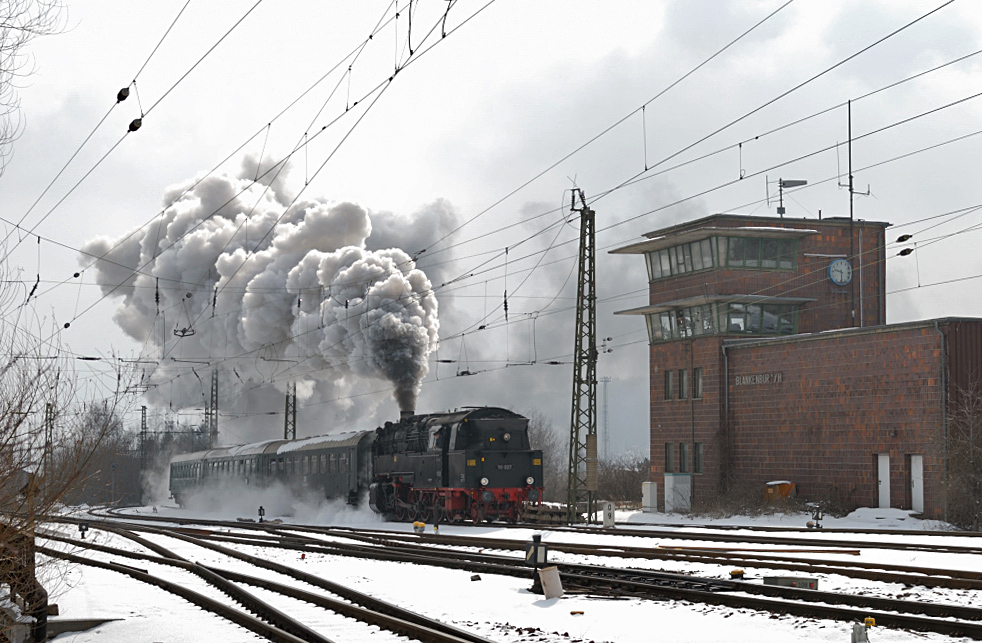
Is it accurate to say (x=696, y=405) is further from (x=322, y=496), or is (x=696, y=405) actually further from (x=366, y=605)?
(x=366, y=605)

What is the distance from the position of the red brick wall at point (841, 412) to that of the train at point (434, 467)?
31.0 ft

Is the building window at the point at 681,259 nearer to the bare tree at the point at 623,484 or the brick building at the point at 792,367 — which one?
the brick building at the point at 792,367

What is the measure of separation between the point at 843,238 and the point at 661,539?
23.5 metres

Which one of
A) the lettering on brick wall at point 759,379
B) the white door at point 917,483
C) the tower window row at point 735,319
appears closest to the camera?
the white door at point 917,483

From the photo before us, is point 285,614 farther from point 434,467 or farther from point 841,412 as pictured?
point 841,412

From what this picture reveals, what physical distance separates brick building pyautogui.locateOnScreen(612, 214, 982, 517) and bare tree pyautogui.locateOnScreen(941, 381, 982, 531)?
1.58ft

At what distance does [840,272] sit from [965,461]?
50.2 feet

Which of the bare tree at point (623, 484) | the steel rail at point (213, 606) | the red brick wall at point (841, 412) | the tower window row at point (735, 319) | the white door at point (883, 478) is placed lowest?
the bare tree at point (623, 484)

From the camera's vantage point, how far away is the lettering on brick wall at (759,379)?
1462 inches

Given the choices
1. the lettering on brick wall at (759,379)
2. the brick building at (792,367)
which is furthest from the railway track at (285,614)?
the lettering on brick wall at (759,379)

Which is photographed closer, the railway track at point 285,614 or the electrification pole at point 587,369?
the railway track at point 285,614

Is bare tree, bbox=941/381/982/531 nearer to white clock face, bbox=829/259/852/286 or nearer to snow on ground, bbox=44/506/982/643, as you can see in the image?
snow on ground, bbox=44/506/982/643

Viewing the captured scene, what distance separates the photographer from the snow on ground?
11125mm

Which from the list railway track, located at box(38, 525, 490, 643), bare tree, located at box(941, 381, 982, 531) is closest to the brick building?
bare tree, located at box(941, 381, 982, 531)
